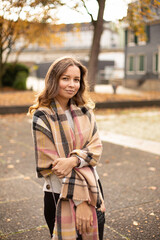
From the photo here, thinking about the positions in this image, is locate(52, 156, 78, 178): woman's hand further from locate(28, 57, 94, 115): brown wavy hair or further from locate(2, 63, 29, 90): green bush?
locate(2, 63, 29, 90): green bush

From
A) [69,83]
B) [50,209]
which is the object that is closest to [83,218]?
[50,209]

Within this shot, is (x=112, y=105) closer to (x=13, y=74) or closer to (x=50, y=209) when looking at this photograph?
(x=13, y=74)

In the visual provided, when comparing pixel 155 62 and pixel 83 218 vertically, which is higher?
pixel 155 62

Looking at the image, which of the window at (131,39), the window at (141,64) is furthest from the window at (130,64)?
the window at (131,39)

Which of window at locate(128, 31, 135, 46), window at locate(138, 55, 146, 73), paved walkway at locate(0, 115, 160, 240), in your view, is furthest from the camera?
window at locate(128, 31, 135, 46)

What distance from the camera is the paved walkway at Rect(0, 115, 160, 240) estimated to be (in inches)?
146

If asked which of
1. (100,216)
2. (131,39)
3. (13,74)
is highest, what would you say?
(131,39)

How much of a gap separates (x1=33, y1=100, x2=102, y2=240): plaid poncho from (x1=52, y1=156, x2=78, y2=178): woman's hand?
0.04 meters

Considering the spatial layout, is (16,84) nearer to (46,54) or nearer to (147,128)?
(147,128)

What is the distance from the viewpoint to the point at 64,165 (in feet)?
7.56

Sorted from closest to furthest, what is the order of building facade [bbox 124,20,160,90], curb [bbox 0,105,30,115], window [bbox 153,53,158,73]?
curb [bbox 0,105,30,115] → building facade [bbox 124,20,160,90] → window [bbox 153,53,158,73]

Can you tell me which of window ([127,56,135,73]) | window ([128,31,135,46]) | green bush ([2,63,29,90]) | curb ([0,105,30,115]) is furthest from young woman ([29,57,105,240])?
window ([128,31,135,46])

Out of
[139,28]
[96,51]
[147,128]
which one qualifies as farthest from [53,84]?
[139,28]

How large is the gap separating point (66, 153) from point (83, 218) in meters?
0.44
